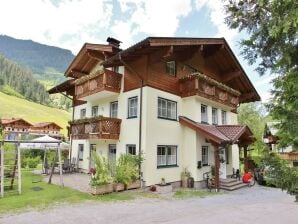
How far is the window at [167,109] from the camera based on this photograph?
53.9ft

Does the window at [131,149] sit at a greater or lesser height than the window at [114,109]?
lesser

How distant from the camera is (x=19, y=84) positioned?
111 meters

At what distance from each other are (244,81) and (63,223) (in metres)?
20.1

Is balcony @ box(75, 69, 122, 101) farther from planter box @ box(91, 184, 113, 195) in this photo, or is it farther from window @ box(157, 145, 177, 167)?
planter box @ box(91, 184, 113, 195)

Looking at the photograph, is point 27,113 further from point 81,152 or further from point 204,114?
point 204,114

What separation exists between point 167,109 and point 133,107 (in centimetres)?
224

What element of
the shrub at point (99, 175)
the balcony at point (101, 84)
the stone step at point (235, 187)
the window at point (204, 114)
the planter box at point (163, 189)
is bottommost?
the stone step at point (235, 187)

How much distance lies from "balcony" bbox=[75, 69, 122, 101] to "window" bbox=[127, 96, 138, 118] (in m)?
1.18

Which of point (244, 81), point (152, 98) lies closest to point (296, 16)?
point (152, 98)

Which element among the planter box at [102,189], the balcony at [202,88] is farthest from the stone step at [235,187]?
the planter box at [102,189]

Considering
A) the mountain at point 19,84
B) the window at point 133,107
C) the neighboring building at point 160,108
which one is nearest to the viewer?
the neighboring building at point 160,108

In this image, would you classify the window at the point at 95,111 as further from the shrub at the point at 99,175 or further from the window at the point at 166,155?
the shrub at the point at 99,175

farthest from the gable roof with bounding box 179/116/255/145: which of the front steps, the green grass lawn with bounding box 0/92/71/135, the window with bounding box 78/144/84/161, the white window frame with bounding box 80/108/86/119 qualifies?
the green grass lawn with bounding box 0/92/71/135

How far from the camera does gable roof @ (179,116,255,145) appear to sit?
→ 15.7m
